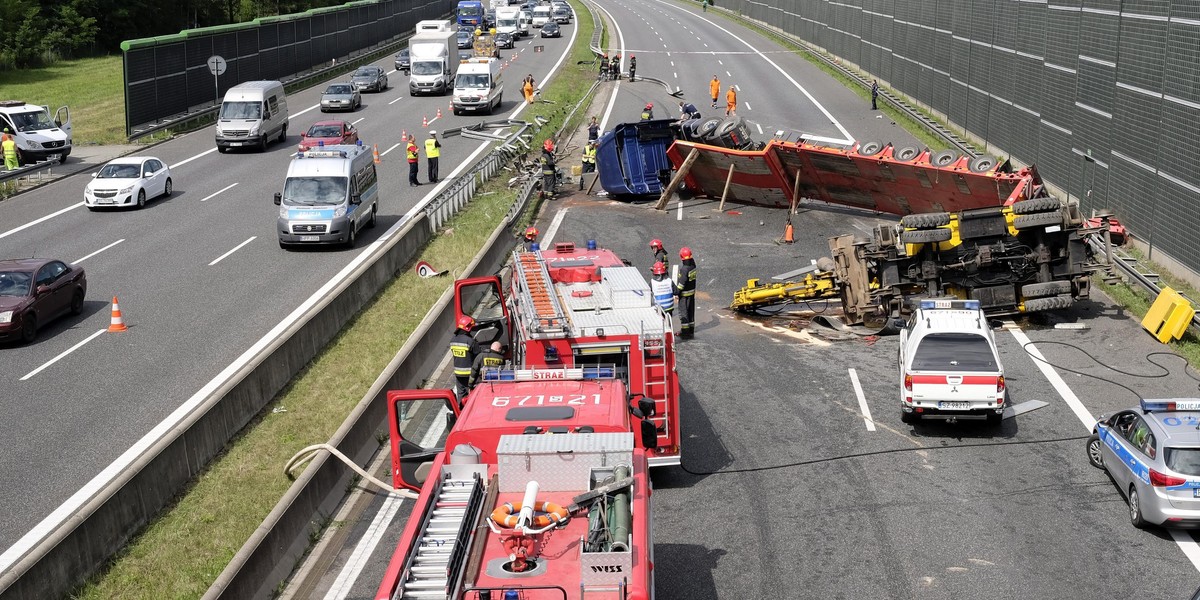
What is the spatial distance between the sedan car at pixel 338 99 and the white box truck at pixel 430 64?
20.3 feet

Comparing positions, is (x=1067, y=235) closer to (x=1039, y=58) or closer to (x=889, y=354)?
(x=889, y=354)

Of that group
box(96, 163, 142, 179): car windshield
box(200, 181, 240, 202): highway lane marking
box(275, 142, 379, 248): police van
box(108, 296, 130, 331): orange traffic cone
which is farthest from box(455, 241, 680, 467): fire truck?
box(96, 163, 142, 179): car windshield

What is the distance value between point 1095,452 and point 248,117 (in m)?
39.4

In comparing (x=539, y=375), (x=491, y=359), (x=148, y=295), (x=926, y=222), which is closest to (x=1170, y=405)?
(x=539, y=375)

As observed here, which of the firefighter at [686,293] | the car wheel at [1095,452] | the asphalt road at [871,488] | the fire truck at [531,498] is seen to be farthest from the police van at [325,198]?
the car wheel at [1095,452]

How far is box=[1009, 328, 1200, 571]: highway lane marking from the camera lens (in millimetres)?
14445

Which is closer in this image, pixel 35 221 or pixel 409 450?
pixel 409 450

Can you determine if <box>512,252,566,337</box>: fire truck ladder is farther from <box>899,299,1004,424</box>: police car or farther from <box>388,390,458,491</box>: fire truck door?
<box>899,299,1004,424</box>: police car

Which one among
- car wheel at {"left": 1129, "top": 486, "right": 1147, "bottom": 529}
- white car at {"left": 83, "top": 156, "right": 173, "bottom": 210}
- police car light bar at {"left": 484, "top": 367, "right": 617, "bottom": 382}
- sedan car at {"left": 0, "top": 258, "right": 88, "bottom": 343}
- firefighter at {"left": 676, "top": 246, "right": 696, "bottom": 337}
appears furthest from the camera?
white car at {"left": 83, "top": 156, "right": 173, "bottom": 210}

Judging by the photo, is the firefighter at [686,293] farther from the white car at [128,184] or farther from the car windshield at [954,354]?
the white car at [128,184]

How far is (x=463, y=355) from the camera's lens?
17844 millimetres

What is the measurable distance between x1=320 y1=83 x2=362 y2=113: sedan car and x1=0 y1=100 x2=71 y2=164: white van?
15.2 meters

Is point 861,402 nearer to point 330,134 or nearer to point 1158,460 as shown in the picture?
point 1158,460

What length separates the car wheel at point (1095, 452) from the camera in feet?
55.3
